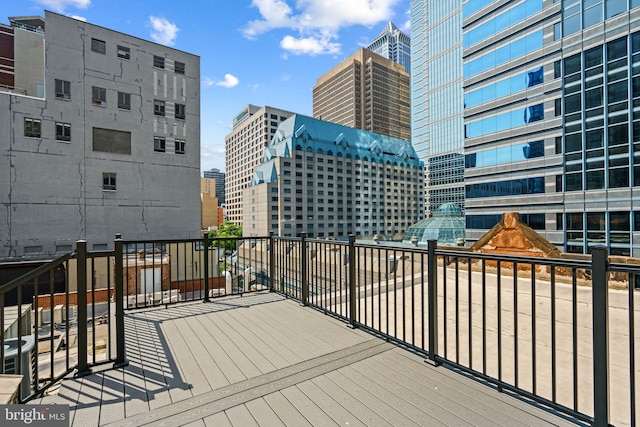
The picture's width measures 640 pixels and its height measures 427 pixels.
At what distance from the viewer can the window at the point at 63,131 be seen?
20484 mm

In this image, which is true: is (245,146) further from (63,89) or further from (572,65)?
(572,65)

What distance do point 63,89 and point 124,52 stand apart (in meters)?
5.42

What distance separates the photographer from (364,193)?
253 feet

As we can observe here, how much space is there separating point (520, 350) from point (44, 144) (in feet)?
93.5

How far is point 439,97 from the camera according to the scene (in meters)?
81.7

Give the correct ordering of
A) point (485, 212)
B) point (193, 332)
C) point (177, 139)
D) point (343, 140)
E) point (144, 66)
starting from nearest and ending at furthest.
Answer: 1. point (193, 332)
2. point (144, 66)
3. point (177, 139)
4. point (485, 212)
5. point (343, 140)

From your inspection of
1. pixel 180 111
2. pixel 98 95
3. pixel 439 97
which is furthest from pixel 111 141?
pixel 439 97

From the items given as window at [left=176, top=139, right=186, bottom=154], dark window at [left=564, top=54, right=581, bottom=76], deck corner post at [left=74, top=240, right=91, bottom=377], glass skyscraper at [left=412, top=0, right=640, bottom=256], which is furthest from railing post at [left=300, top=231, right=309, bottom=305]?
dark window at [left=564, top=54, right=581, bottom=76]

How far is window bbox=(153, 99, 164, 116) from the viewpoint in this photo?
78.8 feet

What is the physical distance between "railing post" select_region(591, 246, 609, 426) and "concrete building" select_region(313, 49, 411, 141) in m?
117

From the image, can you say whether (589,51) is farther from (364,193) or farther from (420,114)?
(420,114)

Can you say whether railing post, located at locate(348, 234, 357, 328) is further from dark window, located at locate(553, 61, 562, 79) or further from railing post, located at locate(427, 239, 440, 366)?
dark window, located at locate(553, 61, 562, 79)

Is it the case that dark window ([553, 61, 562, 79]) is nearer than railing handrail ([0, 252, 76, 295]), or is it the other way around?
railing handrail ([0, 252, 76, 295])

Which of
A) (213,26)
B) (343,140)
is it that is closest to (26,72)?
(213,26)
